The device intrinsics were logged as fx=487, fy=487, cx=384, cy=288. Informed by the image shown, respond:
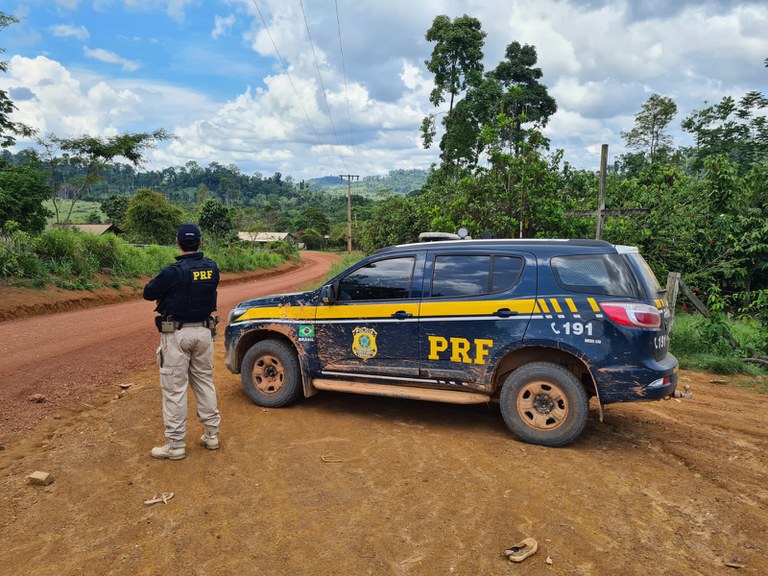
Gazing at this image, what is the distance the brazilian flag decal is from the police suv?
2 cm

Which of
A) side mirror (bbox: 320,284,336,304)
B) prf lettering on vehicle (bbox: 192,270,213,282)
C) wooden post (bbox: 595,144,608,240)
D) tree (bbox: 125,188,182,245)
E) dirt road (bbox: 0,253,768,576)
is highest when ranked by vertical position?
tree (bbox: 125,188,182,245)

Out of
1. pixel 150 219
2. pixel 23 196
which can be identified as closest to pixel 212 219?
pixel 150 219

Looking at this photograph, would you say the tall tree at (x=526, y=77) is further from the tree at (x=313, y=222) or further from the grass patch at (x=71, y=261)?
the tree at (x=313, y=222)

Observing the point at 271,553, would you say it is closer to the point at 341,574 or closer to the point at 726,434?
the point at 341,574

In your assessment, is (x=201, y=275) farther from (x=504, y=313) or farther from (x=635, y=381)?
(x=635, y=381)

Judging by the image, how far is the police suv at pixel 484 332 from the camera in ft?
13.5

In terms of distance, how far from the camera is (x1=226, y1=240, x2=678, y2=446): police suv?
4102 millimetres

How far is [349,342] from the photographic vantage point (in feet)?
16.3

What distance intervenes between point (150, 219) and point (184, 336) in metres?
40.1

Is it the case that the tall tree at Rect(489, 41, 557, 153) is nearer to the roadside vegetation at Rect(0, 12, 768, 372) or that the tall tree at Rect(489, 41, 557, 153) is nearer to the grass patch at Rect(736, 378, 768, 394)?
the roadside vegetation at Rect(0, 12, 768, 372)

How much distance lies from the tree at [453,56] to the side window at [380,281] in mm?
25152

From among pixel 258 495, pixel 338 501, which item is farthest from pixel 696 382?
pixel 258 495

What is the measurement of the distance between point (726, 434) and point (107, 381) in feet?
23.3

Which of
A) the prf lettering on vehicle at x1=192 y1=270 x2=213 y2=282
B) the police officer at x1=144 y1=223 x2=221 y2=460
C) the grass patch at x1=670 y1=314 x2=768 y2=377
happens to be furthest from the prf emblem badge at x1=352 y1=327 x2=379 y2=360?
the grass patch at x1=670 y1=314 x2=768 y2=377
